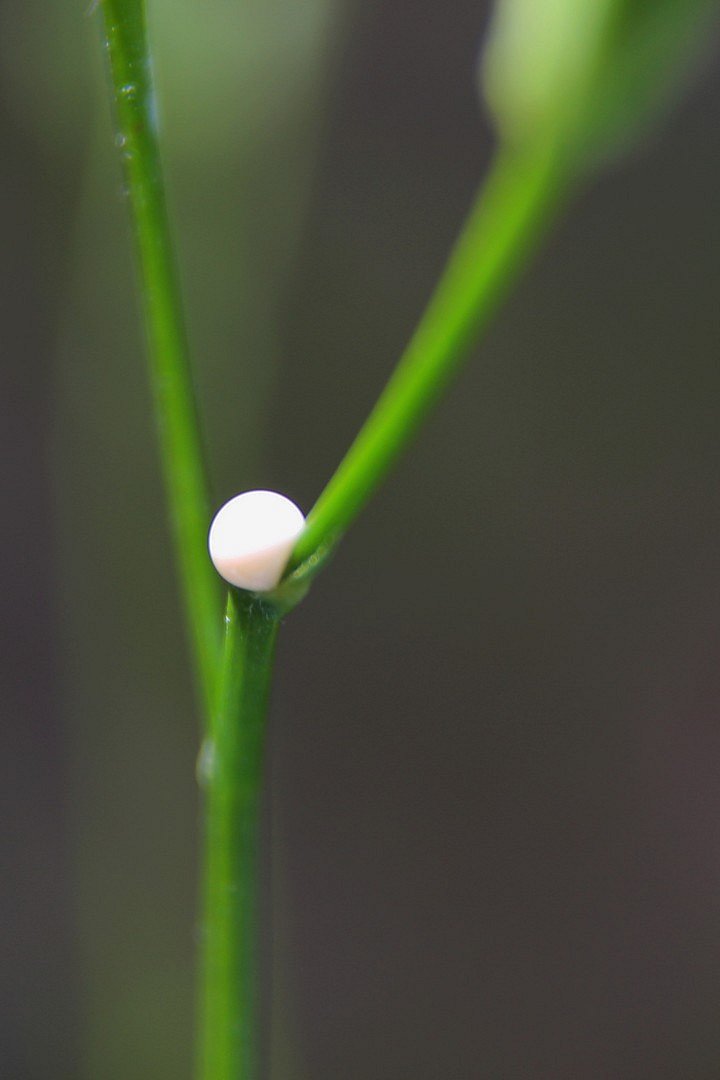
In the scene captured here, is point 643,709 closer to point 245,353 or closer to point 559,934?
point 559,934

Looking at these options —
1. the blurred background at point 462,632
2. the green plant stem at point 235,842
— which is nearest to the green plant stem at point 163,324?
the green plant stem at point 235,842

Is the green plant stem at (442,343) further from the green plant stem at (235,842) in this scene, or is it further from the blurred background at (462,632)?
the blurred background at (462,632)

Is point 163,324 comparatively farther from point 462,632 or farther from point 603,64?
point 462,632

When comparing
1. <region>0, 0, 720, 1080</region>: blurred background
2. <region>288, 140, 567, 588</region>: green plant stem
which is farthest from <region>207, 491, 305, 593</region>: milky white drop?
<region>0, 0, 720, 1080</region>: blurred background

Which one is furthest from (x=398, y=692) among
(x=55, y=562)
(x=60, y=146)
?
(x=60, y=146)

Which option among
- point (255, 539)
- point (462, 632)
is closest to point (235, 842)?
point (255, 539)

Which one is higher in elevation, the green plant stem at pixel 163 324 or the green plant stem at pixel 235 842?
the green plant stem at pixel 163 324

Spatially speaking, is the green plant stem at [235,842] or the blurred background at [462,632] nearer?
the green plant stem at [235,842]
